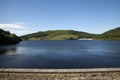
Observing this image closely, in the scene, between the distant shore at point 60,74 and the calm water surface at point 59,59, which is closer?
the distant shore at point 60,74

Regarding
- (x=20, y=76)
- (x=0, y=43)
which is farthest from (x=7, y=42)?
(x=20, y=76)

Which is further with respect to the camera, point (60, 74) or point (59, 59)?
point (59, 59)

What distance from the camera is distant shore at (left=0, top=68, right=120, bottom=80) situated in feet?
36.3

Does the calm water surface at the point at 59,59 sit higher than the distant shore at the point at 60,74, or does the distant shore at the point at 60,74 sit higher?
the distant shore at the point at 60,74

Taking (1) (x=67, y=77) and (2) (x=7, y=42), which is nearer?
(1) (x=67, y=77)

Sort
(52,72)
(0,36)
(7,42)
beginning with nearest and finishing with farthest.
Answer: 1. (52,72)
2. (0,36)
3. (7,42)

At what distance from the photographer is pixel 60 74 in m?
11.1

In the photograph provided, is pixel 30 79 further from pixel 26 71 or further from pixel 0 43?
pixel 0 43

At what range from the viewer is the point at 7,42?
11712cm

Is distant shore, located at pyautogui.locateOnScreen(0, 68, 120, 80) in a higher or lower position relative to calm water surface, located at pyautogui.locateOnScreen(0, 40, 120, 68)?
higher

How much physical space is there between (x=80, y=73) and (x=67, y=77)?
0.98 meters

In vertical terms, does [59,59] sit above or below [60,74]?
below

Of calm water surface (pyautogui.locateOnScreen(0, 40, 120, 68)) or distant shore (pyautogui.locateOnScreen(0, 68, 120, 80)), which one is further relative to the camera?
calm water surface (pyautogui.locateOnScreen(0, 40, 120, 68))

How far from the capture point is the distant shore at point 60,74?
436 inches
